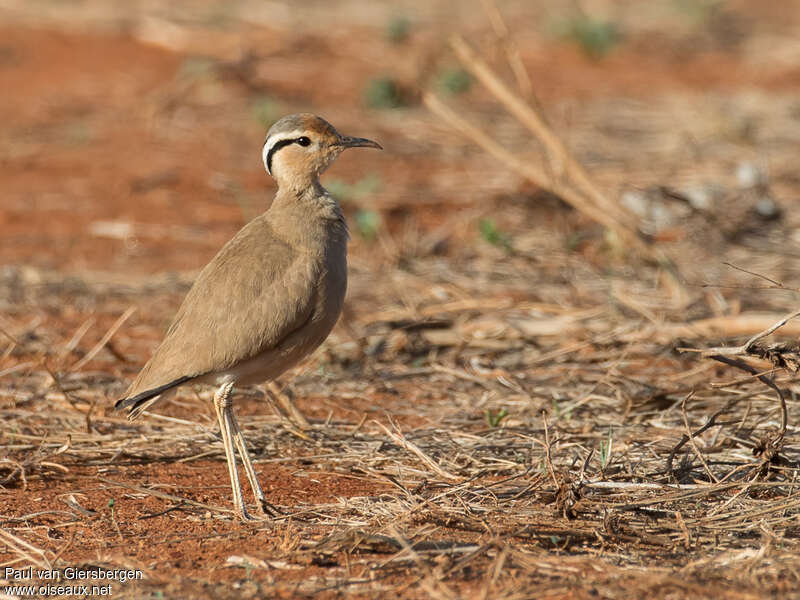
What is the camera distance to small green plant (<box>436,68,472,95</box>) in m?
12.9

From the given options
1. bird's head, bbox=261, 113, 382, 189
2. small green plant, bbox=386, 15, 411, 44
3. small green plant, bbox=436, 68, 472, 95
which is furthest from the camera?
small green plant, bbox=386, 15, 411, 44

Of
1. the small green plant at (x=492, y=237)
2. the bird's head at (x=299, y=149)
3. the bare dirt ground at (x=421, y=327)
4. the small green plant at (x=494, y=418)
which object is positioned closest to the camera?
the bare dirt ground at (x=421, y=327)

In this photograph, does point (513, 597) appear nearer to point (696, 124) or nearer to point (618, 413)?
point (618, 413)

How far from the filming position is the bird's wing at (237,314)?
4.65m

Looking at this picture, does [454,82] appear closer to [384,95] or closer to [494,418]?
[384,95]

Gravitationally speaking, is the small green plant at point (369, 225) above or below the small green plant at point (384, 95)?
below

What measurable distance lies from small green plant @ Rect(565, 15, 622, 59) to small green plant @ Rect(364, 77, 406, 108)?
3.59 meters

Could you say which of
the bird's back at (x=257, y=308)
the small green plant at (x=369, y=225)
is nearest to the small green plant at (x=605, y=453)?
the bird's back at (x=257, y=308)

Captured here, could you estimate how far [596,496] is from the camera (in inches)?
177

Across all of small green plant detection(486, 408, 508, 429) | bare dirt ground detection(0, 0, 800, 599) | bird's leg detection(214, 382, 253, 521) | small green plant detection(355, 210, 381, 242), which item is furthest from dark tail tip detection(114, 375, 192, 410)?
small green plant detection(355, 210, 381, 242)

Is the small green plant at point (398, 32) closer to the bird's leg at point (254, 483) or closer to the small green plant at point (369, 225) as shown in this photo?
the small green plant at point (369, 225)

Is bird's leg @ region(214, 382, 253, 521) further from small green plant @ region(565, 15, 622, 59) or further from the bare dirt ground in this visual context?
small green plant @ region(565, 15, 622, 59)

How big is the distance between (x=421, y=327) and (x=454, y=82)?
6.56 m

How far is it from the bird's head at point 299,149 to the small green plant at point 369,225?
3.62 metres
